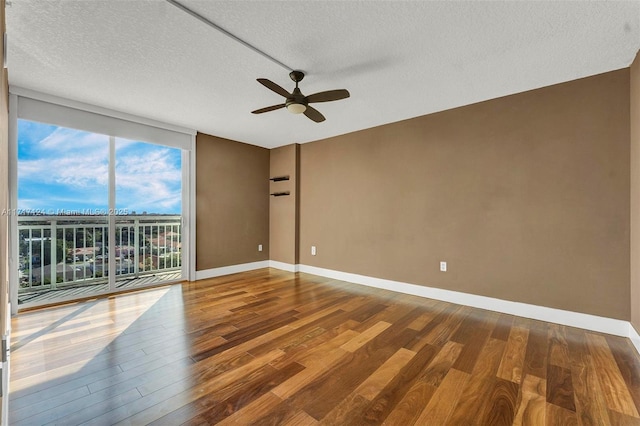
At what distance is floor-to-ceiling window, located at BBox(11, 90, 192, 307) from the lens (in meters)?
3.24

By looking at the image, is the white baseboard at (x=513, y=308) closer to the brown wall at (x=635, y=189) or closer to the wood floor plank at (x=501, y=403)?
the brown wall at (x=635, y=189)

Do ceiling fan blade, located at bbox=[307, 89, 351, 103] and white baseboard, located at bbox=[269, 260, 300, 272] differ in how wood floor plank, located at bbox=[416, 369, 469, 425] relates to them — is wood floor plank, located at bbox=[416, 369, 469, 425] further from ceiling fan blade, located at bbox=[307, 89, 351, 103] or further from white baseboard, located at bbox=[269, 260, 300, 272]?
white baseboard, located at bbox=[269, 260, 300, 272]

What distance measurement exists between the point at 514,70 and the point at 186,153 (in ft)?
14.2

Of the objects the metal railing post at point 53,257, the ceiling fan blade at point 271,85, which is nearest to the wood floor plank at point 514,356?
the ceiling fan blade at point 271,85

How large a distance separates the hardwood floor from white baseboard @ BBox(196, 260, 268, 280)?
140cm

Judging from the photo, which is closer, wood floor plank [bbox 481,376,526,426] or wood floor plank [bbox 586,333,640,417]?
wood floor plank [bbox 481,376,526,426]

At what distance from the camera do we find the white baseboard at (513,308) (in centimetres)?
254

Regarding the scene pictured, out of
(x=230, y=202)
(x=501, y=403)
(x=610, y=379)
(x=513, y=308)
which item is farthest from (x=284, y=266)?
(x=610, y=379)

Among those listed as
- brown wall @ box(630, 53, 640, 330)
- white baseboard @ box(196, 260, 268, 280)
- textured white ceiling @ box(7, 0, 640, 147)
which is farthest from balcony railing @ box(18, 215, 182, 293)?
brown wall @ box(630, 53, 640, 330)

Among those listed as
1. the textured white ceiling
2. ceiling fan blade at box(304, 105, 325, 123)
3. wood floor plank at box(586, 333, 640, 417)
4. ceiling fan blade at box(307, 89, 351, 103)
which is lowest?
wood floor plank at box(586, 333, 640, 417)

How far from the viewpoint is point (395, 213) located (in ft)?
13.0

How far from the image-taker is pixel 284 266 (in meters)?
5.30

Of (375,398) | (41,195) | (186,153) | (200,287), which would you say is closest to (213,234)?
(200,287)

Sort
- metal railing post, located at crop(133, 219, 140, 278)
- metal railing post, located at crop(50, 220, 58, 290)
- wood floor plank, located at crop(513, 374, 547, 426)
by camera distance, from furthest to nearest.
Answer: metal railing post, located at crop(133, 219, 140, 278) → metal railing post, located at crop(50, 220, 58, 290) → wood floor plank, located at crop(513, 374, 547, 426)
